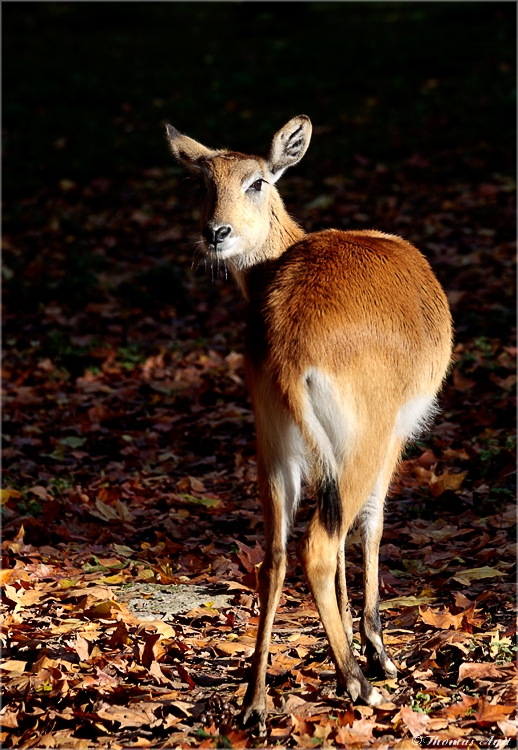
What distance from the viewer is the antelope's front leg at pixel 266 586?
332 cm

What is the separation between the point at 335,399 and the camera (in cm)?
327

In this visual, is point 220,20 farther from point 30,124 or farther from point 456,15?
point 30,124

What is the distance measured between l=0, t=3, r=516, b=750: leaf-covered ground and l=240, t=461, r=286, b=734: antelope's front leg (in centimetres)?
11

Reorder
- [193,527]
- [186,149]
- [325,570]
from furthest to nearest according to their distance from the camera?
[193,527], [186,149], [325,570]

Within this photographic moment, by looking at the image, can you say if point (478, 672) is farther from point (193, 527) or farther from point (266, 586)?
point (193, 527)

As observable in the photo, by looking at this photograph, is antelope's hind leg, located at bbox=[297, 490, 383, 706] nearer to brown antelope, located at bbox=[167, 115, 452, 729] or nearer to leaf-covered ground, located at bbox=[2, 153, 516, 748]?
brown antelope, located at bbox=[167, 115, 452, 729]

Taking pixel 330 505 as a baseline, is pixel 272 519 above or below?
below

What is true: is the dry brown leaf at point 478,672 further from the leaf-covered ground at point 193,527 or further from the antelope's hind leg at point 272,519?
the antelope's hind leg at point 272,519

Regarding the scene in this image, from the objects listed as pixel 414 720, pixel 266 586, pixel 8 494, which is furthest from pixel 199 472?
pixel 414 720

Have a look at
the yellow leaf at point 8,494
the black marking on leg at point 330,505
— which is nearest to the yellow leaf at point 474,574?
the black marking on leg at point 330,505

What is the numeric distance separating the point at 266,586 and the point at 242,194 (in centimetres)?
237

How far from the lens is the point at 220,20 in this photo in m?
24.1

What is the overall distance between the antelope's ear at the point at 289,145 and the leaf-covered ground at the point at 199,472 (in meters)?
2.43

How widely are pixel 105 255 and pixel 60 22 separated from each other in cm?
1607
